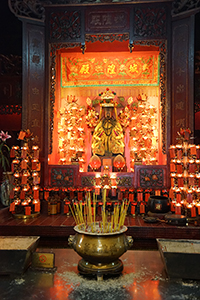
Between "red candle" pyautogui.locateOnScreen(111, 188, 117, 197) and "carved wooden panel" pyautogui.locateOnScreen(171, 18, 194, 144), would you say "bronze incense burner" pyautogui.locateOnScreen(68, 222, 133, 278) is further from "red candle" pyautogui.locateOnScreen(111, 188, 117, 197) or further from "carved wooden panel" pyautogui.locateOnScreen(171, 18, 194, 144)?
"carved wooden panel" pyautogui.locateOnScreen(171, 18, 194, 144)

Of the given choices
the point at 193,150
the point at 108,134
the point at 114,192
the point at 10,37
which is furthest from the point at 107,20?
the point at 114,192

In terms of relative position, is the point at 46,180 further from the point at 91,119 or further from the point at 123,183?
the point at 91,119

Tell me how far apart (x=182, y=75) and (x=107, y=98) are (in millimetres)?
1646

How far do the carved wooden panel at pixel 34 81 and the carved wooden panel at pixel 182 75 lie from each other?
2.30 meters

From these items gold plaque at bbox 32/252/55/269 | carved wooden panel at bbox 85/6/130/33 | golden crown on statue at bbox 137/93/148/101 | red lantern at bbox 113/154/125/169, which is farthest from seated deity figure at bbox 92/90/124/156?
gold plaque at bbox 32/252/55/269

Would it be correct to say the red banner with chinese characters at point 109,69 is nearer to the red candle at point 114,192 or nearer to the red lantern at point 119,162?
the red lantern at point 119,162

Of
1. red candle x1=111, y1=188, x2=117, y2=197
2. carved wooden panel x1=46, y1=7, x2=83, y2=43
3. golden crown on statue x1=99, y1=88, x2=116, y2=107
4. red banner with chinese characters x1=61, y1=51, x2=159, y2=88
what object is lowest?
red candle x1=111, y1=188, x2=117, y2=197

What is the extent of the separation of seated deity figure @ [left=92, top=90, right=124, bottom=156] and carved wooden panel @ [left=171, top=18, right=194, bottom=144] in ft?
4.54

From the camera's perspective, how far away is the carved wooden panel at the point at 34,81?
4.95 m

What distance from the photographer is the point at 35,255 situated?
1.62 metres

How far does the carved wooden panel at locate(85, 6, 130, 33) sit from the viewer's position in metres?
5.01

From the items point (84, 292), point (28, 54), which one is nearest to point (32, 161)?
point (28, 54)

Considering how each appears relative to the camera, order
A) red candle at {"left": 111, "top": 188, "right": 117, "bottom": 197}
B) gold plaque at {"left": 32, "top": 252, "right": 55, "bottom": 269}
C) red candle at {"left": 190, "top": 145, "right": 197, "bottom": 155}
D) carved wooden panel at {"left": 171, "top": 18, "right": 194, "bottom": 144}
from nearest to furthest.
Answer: gold plaque at {"left": 32, "top": 252, "right": 55, "bottom": 269} < red candle at {"left": 190, "top": 145, "right": 197, "bottom": 155} < red candle at {"left": 111, "top": 188, "right": 117, "bottom": 197} < carved wooden panel at {"left": 171, "top": 18, "right": 194, "bottom": 144}

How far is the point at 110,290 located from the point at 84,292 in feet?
0.42
